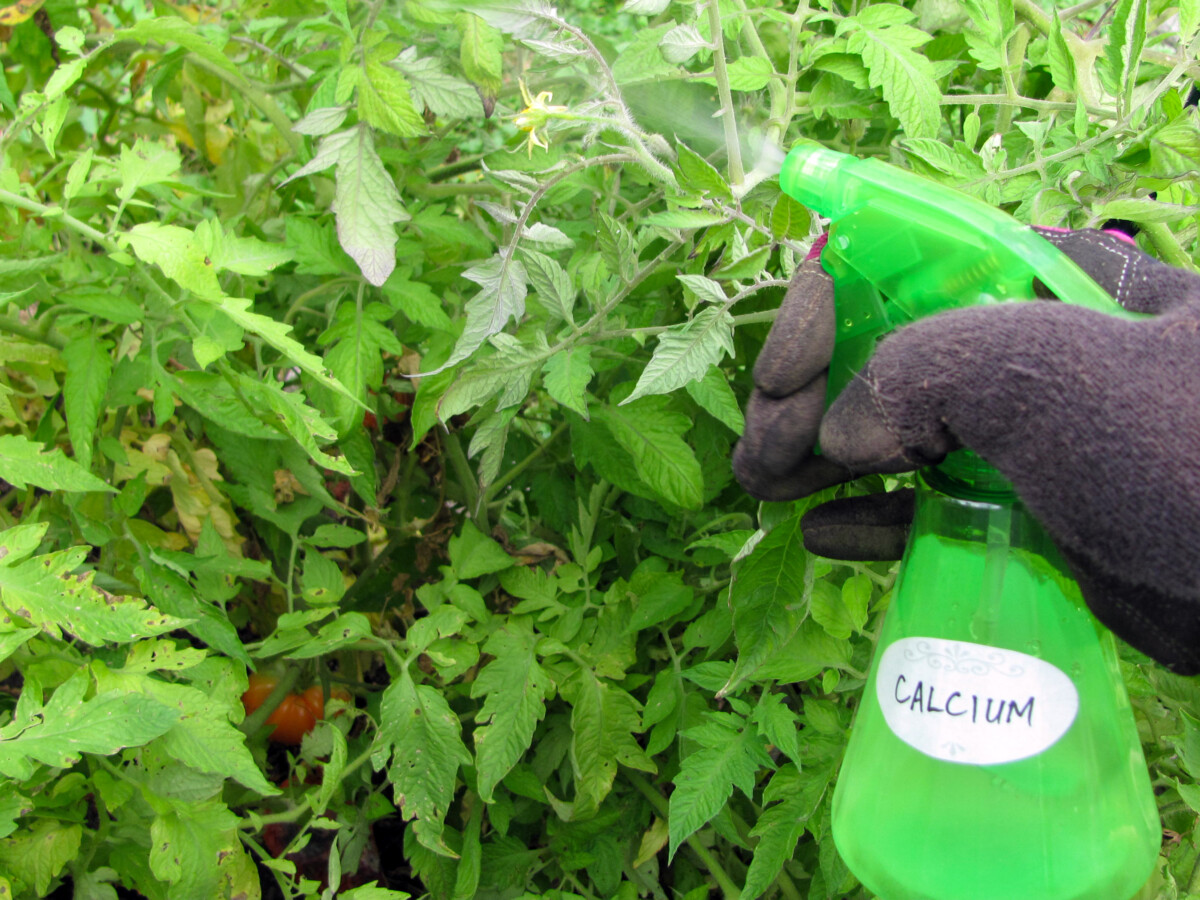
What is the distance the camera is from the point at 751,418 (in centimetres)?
68

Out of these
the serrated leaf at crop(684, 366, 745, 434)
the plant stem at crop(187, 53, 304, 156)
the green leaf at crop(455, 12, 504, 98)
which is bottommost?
the serrated leaf at crop(684, 366, 745, 434)

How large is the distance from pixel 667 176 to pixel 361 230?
372 mm

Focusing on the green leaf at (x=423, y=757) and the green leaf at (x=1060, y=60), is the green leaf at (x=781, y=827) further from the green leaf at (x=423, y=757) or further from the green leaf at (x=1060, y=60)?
the green leaf at (x=1060, y=60)

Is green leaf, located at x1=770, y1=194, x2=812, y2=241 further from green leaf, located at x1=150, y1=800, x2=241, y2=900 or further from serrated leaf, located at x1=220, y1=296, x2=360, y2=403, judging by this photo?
green leaf, located at x1=150, y1=800, x2=241, y2=900

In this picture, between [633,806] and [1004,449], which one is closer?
[1004,449]

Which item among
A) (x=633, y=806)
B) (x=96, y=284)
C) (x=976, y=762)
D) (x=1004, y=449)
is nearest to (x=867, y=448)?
(x=1004, y=449)

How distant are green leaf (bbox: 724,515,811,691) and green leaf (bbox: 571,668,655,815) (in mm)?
286

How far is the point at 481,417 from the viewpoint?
3.72 ft

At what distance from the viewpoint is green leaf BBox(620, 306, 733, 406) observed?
782mm

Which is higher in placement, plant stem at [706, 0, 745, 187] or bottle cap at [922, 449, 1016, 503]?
plant stem at [706, 0, 745, 187]

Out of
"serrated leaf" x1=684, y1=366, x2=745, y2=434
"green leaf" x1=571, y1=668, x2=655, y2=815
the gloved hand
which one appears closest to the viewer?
the gloved hand

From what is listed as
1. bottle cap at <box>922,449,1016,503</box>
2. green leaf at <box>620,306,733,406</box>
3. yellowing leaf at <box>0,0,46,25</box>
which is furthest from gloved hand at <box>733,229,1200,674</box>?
yellowing leaf at <box>0,0,46,25</box>

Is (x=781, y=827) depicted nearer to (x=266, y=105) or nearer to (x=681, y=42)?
(x=681, y=42)

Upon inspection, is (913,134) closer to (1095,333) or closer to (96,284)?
(1095,333)
